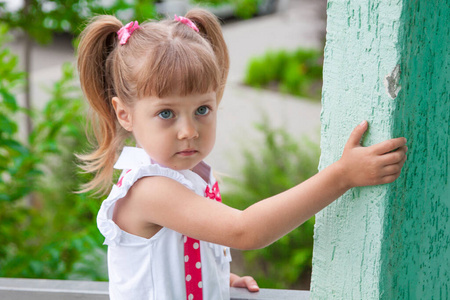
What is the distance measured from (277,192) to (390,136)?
2677mm

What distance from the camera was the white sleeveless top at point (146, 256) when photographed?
1398mm

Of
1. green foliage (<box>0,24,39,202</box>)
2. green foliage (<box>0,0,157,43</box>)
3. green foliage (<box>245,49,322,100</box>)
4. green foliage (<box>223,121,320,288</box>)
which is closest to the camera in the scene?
green foliage (<box>0,24,39,202</box>)

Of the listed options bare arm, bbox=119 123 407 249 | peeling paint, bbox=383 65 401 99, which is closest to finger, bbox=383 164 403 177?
bare arm, bbox=119 123 407 249

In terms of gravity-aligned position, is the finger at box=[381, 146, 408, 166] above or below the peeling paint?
below

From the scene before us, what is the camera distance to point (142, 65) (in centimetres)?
138

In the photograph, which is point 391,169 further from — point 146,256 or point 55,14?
point 55,14

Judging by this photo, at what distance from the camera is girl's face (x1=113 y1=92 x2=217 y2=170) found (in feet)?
4.40

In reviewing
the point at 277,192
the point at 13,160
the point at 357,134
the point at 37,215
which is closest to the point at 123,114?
the point at 357,134

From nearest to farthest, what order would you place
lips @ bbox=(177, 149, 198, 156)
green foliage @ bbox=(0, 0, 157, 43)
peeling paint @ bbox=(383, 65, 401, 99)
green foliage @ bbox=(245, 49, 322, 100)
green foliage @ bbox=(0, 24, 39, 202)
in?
peeling paint @ bbox=(383, 65, 401, 99), lips @ bbox=(177, 149, 198, 156), green foliage @ bbox=(0, 24, 39, 202), green foliage @ bbox=(0, 0, 157, 43), green foliage @ bbox=(245, 49, 322, 100)

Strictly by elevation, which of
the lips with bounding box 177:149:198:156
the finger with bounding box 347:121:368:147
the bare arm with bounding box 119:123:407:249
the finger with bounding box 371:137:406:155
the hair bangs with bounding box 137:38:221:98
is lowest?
the bare arm with bounding box 119:123:407:249

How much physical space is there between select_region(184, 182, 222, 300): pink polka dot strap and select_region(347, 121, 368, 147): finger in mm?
522

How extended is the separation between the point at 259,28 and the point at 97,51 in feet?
29.6

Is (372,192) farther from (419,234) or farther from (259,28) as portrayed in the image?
(259,28)

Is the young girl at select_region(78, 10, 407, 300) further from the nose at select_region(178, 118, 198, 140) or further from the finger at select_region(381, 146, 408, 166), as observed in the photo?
the finger at select_region(381, 146, 408, 166)
